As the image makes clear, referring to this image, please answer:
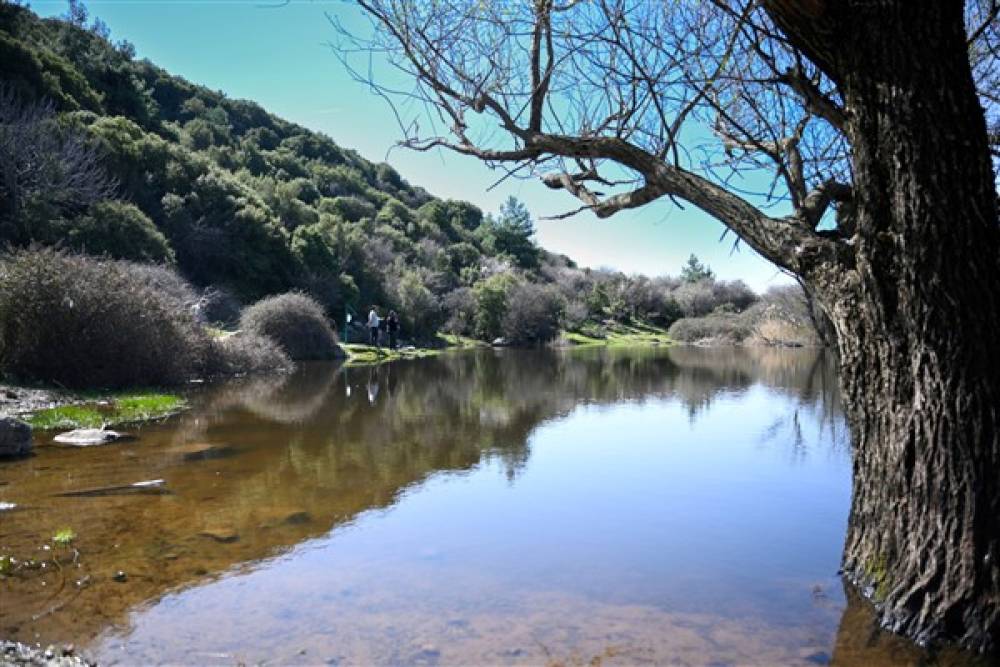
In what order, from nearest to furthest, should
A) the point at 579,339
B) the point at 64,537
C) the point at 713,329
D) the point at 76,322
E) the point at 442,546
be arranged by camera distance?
the point at 64,537
the point at 442,546
the point at 76,322
the point at 579,339
the point at 713,329

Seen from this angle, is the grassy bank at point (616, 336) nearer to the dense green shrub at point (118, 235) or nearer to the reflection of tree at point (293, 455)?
the dense green shrub at point (118, 235)

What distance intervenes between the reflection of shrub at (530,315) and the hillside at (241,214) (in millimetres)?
98

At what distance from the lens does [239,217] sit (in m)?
35.2

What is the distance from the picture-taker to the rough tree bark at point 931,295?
386 centimetres

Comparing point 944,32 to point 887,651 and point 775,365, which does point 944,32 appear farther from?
point 775,365

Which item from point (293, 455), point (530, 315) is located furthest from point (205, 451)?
Answer: point (530, 315)

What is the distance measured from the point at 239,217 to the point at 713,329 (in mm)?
35381

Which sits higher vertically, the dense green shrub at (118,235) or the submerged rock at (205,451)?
the dense green shrub at (118,235)

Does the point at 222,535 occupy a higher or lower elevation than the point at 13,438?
lower

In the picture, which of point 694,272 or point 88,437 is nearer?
point 88,437

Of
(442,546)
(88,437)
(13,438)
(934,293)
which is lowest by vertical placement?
(442,546)

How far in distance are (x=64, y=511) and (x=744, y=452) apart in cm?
823

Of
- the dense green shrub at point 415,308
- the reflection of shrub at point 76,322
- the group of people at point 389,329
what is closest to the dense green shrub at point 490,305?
the dense green shrub at point 415,308

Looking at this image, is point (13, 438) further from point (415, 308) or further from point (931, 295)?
point (415, 308)
